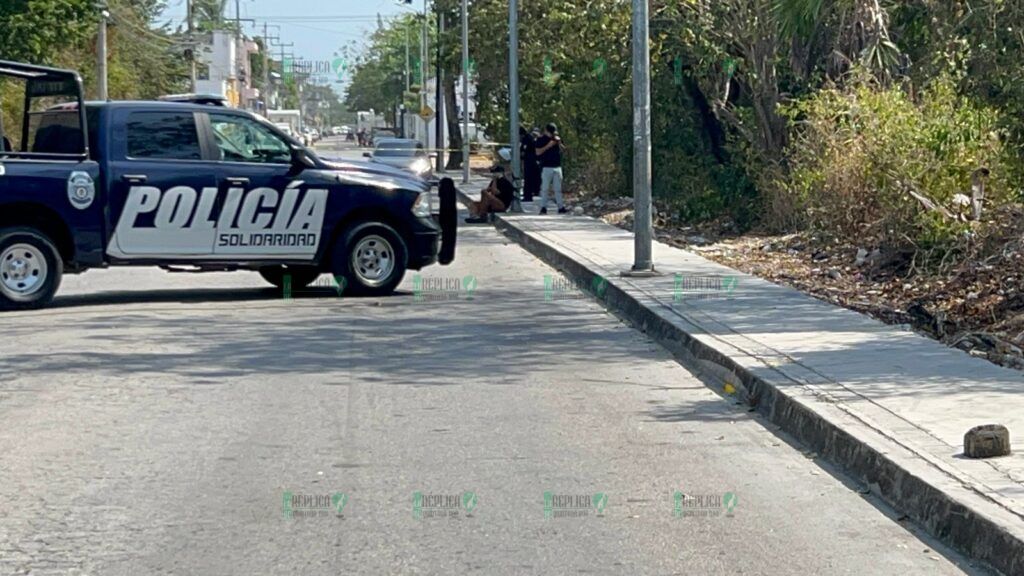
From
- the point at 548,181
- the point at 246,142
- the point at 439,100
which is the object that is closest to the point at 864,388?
the point at 246,142

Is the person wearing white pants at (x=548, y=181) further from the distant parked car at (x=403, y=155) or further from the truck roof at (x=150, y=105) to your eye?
the truck roof at (x=150, y=105)

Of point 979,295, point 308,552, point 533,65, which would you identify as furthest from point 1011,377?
point 533,65

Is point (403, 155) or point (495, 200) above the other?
point (403, 155)

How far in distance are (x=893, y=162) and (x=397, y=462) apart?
1098 centimetres

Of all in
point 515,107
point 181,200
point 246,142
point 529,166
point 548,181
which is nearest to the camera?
point 181,200

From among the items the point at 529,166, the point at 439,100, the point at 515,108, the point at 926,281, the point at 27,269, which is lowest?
the point at 926,281

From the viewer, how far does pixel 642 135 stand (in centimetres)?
1781

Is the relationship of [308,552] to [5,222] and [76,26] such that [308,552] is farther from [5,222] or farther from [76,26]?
[76,26]

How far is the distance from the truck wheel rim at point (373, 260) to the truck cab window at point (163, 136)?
1.95 metres

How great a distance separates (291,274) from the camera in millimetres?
18000

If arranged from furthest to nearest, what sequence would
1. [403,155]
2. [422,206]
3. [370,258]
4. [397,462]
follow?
[403,155]
[422,206]
[370,258]
[397,462]

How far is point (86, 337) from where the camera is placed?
1371cm

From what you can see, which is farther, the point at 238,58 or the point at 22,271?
the point at 238,58

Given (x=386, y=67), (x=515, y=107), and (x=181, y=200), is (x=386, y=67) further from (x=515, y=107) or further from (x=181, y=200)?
(x=181, y=200)
